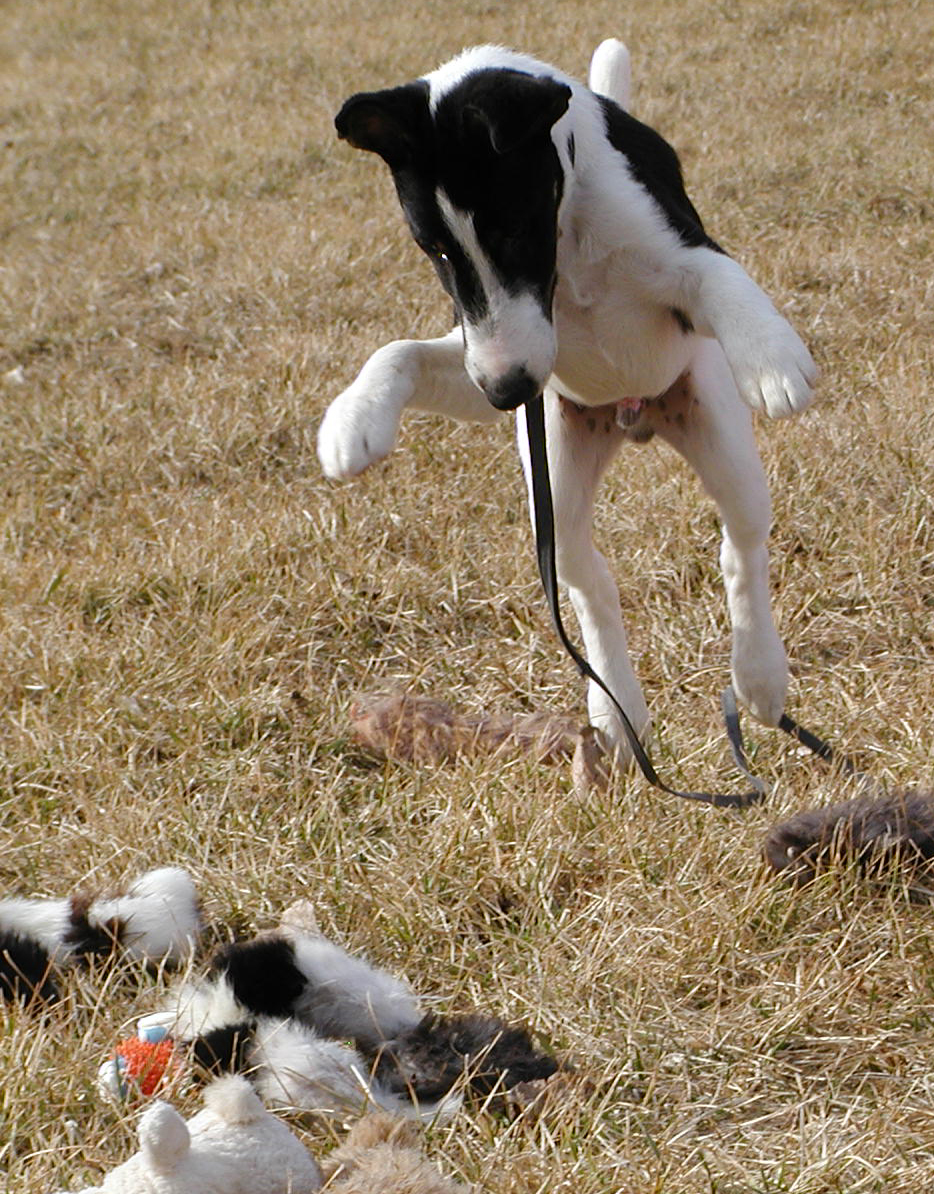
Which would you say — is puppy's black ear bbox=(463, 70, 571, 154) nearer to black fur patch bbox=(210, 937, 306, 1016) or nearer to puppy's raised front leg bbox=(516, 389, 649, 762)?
puppy's raised front leg bbox=(516, 389, 649, 762)

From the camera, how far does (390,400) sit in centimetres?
272

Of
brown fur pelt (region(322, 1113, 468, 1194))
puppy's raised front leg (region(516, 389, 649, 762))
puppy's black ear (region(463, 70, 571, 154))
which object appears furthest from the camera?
puppy's raised front leg (region(516, 389, 649, 762))

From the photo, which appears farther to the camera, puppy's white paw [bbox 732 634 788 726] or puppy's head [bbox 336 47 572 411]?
puppy's white paw [bbox 732 634 788 726]

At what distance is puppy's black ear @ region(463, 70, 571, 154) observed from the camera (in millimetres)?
2361

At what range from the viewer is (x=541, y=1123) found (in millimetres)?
2102

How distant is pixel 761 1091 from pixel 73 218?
792cm

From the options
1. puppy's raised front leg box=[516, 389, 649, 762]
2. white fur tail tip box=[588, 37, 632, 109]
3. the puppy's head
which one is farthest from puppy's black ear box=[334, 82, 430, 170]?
white fur tail tip box=[588, 37, 632, 109]

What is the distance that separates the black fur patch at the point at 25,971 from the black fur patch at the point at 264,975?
0.31 metres

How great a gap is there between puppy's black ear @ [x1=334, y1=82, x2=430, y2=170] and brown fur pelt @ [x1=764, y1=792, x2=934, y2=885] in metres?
1.40

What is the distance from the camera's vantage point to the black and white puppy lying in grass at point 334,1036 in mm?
2242

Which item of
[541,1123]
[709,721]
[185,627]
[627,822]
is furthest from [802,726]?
[185,627]

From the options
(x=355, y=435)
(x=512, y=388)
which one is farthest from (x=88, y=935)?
(x=512, y=388)

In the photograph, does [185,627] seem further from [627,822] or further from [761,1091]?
[761,1091]

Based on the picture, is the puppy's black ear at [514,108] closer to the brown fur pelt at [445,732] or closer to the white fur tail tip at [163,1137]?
the brown fur pelt at [445,732]
